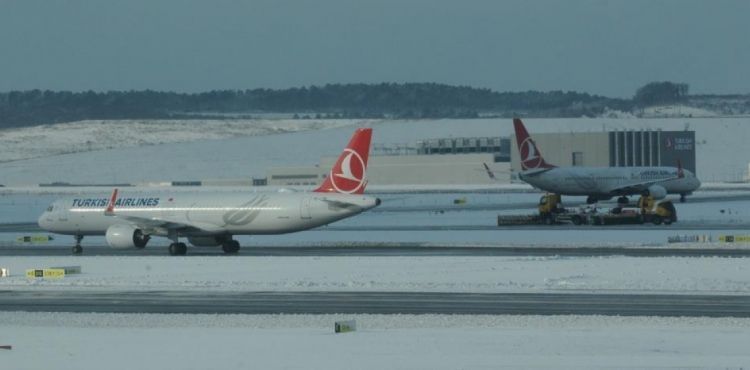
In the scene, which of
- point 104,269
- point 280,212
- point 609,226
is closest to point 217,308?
point 104,269

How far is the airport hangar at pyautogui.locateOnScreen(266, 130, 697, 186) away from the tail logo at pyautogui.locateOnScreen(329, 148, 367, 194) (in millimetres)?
88059

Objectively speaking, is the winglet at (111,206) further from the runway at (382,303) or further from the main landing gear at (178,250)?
the runway at (382,303)

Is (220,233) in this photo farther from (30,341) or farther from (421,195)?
(421,195)

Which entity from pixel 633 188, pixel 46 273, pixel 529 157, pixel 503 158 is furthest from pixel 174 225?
pixel 503 158

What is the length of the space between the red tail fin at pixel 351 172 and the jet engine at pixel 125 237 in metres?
8.02

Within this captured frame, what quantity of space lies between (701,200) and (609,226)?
105ft

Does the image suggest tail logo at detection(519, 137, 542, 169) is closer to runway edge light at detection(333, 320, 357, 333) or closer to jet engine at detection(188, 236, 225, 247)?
jet engine at detection(188, 236, 225, 247)

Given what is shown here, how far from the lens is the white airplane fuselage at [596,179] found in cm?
9156

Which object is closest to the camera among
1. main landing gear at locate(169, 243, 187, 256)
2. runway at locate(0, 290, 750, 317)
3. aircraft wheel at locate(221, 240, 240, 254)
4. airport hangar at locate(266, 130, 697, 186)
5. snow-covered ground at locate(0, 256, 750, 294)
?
runway at locate(0, 290, 750, 317)

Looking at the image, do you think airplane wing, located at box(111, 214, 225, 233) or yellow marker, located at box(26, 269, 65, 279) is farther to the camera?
airplane wing, located at box(111, 214, 225, 233)

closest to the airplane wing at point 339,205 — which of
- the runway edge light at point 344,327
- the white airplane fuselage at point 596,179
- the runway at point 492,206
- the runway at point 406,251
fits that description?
the runway at point 406,251

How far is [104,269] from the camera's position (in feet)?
146

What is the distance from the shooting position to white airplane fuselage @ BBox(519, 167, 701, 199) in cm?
9156

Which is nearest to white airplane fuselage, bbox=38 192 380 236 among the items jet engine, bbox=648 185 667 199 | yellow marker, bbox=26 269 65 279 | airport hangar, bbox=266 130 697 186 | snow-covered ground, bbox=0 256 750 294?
snow-covered ground, bbox=0 256 750 294
